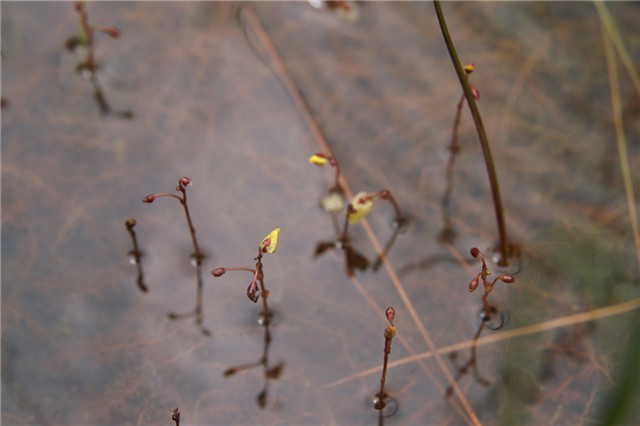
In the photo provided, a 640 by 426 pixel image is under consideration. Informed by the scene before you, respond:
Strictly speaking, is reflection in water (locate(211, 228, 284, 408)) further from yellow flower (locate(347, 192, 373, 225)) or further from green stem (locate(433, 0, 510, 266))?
green stem (locate(433, 0, 510, 266))

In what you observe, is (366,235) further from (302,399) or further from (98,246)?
(98,246)

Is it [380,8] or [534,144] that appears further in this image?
[380,8]

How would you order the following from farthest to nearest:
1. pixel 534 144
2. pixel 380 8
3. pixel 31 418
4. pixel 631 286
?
pixel 380 8, pixel 534 144, pixel 631 286, pixel 31 418

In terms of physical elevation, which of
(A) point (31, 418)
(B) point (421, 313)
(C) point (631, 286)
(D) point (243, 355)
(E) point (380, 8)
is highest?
(E) point (380, 8)

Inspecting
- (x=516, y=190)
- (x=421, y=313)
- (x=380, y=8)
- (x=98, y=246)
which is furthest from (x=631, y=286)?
(x=98, y=246)

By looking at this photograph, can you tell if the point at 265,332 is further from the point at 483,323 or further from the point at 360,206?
the point at 483,323

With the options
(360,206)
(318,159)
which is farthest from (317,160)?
(360,206)

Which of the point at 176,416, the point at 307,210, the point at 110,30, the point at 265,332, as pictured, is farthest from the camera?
the point at 110,30
